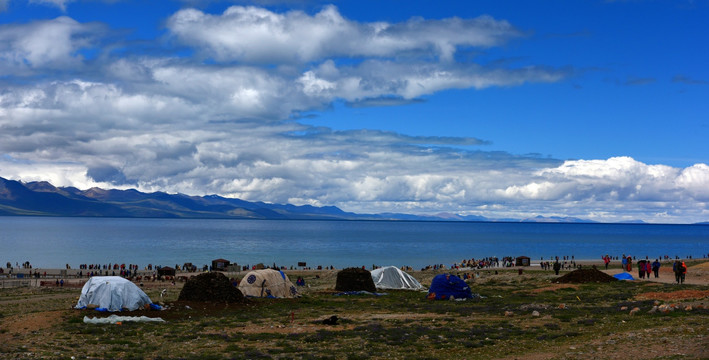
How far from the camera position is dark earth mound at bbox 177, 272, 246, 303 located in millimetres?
35844

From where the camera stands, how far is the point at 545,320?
27.2 metres

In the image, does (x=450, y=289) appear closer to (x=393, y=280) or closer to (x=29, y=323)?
(x=393, y=280)

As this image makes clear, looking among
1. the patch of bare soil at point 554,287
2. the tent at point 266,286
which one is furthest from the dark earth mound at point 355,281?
the patch of bare soil at point 554,287

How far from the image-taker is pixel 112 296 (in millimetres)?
31359

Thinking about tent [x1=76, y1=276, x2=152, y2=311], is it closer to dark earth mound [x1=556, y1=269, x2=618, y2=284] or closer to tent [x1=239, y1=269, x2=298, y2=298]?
tent [x1=239, y1=269, x2=298, y2=298]

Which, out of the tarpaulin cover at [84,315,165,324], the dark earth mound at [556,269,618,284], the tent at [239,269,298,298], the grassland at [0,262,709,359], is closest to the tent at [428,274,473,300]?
the grassland at [0,262,709,359]

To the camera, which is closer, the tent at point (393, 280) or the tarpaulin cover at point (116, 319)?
the tarpaulin cover at point (116, 319)

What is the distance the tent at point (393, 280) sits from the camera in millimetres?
50375

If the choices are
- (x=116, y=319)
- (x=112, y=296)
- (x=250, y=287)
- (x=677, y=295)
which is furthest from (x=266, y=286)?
(x=677, y=295)

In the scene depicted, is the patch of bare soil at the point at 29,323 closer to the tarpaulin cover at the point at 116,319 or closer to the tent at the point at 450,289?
the tarpaulin cover at the point at 116,319

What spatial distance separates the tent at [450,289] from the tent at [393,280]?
976 centimetres

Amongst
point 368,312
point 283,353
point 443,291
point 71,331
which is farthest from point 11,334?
point 443,291

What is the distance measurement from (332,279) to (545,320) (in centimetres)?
4258

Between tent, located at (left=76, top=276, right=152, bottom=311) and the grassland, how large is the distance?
0.89 metres
